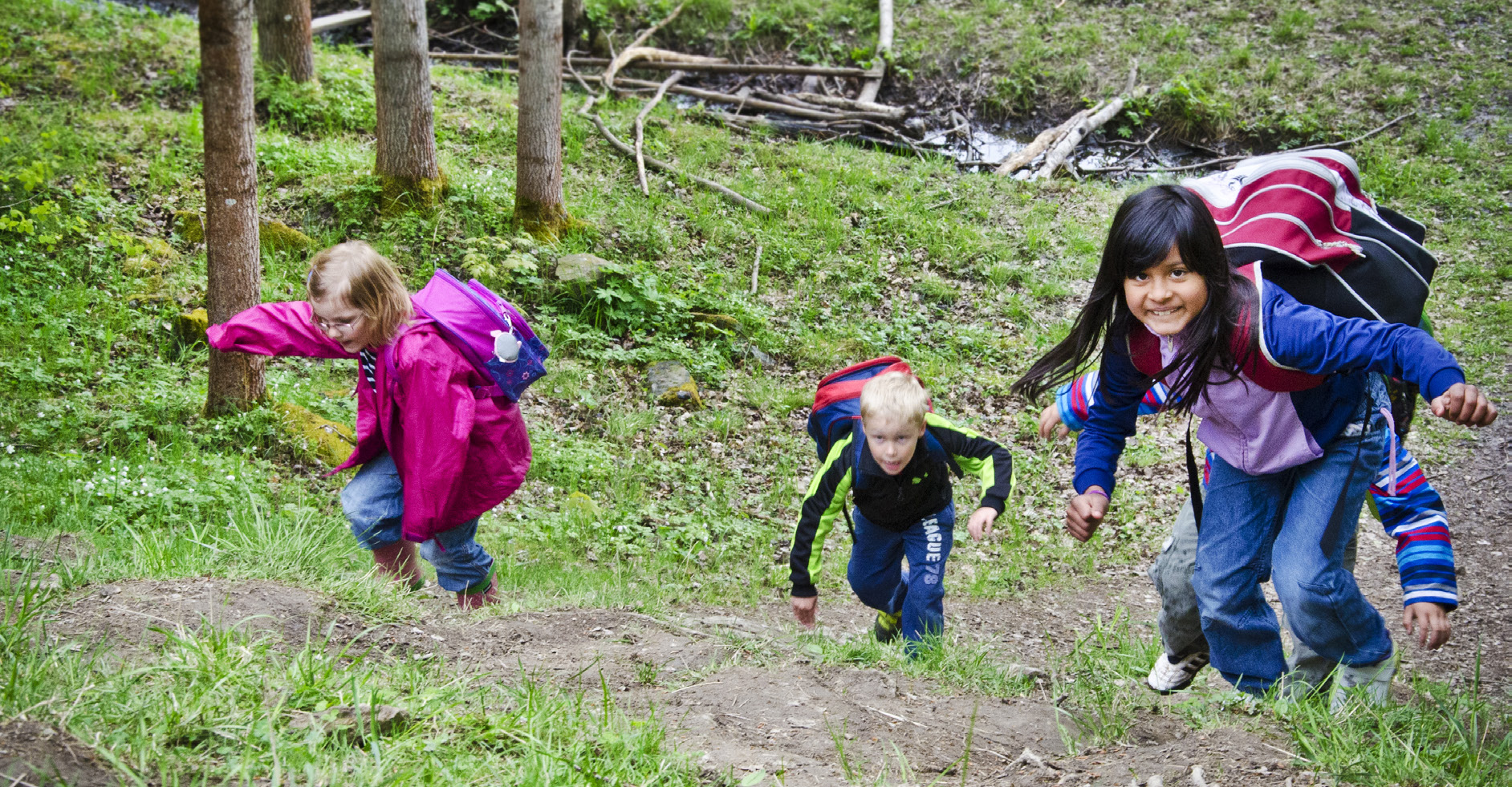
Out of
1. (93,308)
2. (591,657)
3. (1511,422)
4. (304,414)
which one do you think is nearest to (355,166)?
(93,308)

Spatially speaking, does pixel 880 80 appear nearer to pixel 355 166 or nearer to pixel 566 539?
pixel 355 166

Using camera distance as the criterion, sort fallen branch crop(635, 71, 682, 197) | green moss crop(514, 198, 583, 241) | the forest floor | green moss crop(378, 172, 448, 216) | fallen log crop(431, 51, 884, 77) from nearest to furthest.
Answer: the forest floor → green moss crop(378, 172, 448, 216) → green moss crop(514, 198, 583, 241) → fallen branch crop(635, 71, 682, 197) → fallen log crop(431, 51, 884, 77)

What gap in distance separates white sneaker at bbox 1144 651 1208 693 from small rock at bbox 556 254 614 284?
556 cm

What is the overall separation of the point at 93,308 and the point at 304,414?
1.86 metres

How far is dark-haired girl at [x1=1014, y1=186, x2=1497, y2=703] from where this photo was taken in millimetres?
2660

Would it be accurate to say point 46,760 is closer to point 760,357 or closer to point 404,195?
point 760,357

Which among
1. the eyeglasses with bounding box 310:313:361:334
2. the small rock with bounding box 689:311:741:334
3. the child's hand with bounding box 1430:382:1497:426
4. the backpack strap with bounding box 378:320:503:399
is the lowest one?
the small rock with bounding box 689:311:741:334

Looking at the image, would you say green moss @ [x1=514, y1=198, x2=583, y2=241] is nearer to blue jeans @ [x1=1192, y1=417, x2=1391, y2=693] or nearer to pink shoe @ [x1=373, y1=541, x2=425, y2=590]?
pink shoe @ [x1=373, y1=541, x2=425, y2=590]

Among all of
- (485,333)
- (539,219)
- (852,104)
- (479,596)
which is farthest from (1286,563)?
(852,104)

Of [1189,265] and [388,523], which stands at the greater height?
[1189,265]

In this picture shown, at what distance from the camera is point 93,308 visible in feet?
20.9

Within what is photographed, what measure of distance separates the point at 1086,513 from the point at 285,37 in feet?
31.4

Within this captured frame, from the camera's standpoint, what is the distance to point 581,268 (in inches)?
314

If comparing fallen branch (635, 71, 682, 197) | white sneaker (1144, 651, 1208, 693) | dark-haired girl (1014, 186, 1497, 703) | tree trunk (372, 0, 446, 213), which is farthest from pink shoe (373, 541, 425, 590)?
fallen branch (635, 71, 682, 197)
